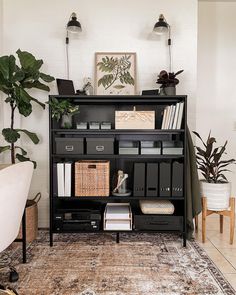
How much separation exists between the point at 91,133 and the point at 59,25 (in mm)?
1251

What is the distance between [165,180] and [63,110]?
1126 mm

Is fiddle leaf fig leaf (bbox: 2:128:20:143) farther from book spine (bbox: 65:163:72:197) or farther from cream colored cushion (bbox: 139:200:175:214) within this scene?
cream colored cushion (bbox: 139:200:175:214)

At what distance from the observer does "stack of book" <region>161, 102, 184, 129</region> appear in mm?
2418

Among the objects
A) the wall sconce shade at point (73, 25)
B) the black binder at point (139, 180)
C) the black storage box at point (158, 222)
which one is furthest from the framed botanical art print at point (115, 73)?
the black storage box at point (158, 222)

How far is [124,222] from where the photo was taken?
248cm

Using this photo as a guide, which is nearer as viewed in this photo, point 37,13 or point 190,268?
point 190,268

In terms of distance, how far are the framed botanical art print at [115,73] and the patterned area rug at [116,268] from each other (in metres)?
1.50

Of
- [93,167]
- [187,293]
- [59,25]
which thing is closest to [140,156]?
[93,167]

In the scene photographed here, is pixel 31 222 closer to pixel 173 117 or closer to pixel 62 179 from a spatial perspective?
pixel 62 179

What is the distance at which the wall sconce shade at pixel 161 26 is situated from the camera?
256cm

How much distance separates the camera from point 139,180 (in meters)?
2.47

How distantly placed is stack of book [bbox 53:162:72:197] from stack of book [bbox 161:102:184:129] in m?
0.97

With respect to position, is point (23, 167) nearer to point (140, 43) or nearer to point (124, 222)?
point (124, 222)

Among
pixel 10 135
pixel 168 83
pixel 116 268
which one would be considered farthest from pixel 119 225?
pixel 168 83
